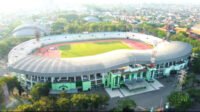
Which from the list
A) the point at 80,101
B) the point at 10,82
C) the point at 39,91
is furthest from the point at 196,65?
the point at 10,82

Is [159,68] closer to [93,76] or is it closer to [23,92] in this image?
[93,76]

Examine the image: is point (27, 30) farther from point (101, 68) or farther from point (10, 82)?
point (101, 68)

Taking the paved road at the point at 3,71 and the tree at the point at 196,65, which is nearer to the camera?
the tree at the point at 196,65

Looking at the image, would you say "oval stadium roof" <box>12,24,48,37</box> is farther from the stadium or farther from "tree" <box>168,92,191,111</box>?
"tree" <box>168,92,191,111</box>

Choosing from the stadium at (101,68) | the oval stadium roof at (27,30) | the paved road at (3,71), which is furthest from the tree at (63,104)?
the oval stadium roof at (27,30)

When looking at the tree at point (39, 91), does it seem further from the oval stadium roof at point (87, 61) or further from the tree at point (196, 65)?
the tree at point (196, 65)

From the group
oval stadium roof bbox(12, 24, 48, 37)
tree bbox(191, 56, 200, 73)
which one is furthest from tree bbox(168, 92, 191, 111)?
oval stadium roof bbox(12, 24, 48, 37)

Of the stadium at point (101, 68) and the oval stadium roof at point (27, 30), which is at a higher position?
the oval stadium roof at point (27, 30)

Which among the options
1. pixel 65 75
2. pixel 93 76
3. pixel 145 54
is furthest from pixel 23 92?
pixel 145 54

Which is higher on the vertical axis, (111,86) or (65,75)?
(65,75)
